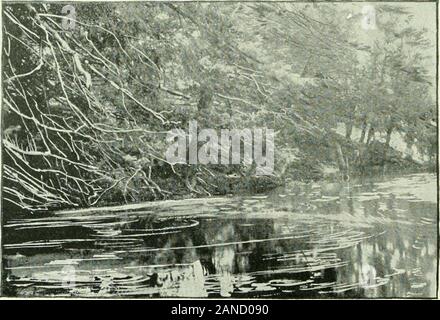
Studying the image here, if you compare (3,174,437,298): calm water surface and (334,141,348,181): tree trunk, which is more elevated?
(334,141,348,181): tree trunk

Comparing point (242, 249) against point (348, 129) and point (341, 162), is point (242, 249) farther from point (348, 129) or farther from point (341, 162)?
point (348, 129)

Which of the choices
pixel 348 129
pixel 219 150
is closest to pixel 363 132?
pixel 348 129

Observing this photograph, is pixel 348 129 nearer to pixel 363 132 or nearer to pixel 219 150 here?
pixel 363 132

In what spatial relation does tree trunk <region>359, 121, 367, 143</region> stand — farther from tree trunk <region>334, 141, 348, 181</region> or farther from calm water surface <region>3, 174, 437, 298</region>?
calm water surface <region>3, 174, 437, 298</region>

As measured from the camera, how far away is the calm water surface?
2068mm

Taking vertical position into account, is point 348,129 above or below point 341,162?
above

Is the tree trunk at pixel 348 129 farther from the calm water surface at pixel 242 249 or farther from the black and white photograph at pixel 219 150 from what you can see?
the calm water surface at pixel 242 249

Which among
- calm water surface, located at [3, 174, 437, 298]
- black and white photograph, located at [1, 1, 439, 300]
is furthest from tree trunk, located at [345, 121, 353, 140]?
calm water surface, located at [3, 174, 437, 298]

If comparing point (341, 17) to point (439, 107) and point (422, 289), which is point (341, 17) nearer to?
point (439, 107)

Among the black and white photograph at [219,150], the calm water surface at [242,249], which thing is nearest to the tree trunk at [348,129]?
the black and white photograph at [219,150]

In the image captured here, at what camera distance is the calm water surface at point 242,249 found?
2.07 meters

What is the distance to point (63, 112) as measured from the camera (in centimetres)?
212

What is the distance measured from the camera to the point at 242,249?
81.7 inches

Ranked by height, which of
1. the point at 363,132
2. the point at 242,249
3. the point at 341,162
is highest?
the point at 363,132
